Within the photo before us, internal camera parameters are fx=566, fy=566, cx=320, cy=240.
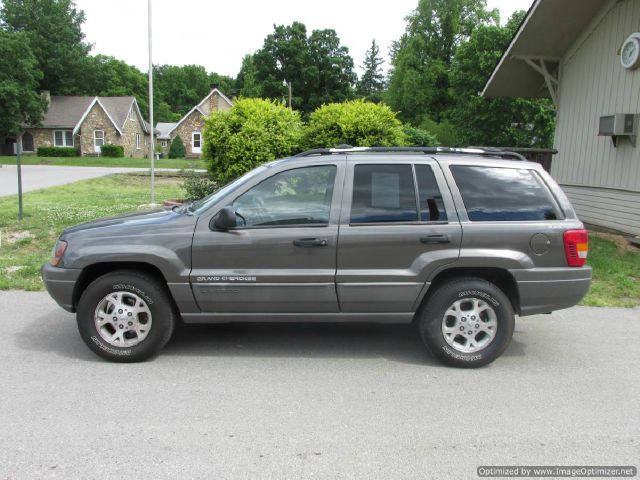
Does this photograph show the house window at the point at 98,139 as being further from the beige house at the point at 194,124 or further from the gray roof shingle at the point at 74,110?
the beige house at the point at 194,124

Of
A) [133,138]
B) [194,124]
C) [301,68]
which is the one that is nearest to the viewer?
[133,138]

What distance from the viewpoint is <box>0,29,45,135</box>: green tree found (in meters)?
44.8

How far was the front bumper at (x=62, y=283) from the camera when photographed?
473cm

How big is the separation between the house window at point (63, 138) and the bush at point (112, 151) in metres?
4.97

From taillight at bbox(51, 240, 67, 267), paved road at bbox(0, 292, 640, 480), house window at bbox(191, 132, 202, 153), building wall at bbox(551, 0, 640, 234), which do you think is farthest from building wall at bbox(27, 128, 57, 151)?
taillight at bbox(51, 240, 67, 267)

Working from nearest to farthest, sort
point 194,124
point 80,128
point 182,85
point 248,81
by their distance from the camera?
point 80,128
point 194,124
point 248,81
point 182,85

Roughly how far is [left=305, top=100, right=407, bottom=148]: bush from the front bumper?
5.67 m

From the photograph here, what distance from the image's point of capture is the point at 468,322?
4730 millimetres

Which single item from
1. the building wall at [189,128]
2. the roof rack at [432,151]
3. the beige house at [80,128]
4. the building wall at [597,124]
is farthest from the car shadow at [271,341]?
the building wall at [189,128]

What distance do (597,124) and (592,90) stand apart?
817 millimetres

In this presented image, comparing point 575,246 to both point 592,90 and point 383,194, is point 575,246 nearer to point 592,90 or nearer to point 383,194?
point 383,194

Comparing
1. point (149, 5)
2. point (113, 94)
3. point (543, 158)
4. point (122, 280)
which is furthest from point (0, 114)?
point (122, 280)

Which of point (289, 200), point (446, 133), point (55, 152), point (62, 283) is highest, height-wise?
point (446, 133)

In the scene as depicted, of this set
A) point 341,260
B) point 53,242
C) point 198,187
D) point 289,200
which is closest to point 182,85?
point 198,187
